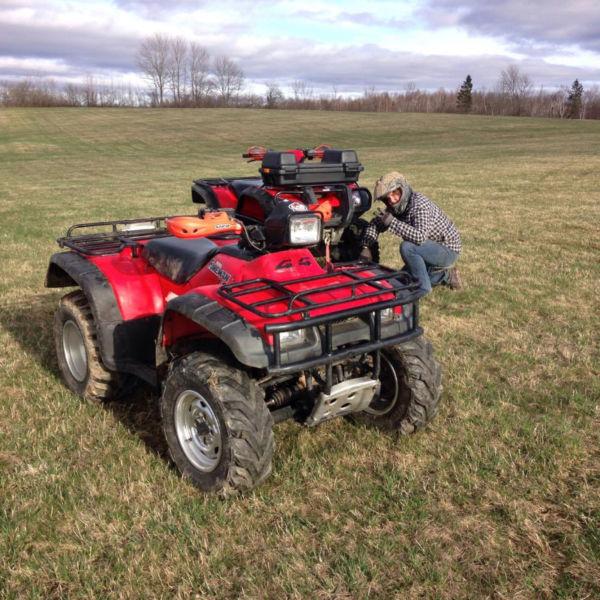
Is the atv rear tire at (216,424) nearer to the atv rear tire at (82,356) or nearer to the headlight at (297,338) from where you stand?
the headlight at (297,338)

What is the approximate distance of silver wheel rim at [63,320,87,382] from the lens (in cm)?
435

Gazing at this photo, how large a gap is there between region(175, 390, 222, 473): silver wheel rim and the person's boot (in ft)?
14.0

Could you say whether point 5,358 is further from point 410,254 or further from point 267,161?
point 410,254

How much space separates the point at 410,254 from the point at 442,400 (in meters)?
2.35

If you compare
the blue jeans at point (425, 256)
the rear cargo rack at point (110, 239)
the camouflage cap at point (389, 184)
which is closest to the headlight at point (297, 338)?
the rear cargo rack at point (110, 239)

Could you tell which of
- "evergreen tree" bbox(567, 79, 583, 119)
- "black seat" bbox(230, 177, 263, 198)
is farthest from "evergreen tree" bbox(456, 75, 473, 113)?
"black seat" bbox(230, 177, 263, 198)

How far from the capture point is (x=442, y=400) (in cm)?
427

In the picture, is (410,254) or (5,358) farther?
(410,254)

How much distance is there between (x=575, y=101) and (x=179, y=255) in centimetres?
9817

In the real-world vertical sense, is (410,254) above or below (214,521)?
above

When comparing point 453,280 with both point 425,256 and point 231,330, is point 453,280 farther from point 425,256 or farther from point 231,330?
point 231,330

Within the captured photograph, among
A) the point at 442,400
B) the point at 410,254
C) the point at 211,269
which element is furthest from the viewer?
the point at 410,254

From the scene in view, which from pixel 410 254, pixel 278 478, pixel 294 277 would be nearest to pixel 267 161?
pixel 410 254

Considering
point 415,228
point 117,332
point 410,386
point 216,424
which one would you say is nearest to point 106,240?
point 117,332
